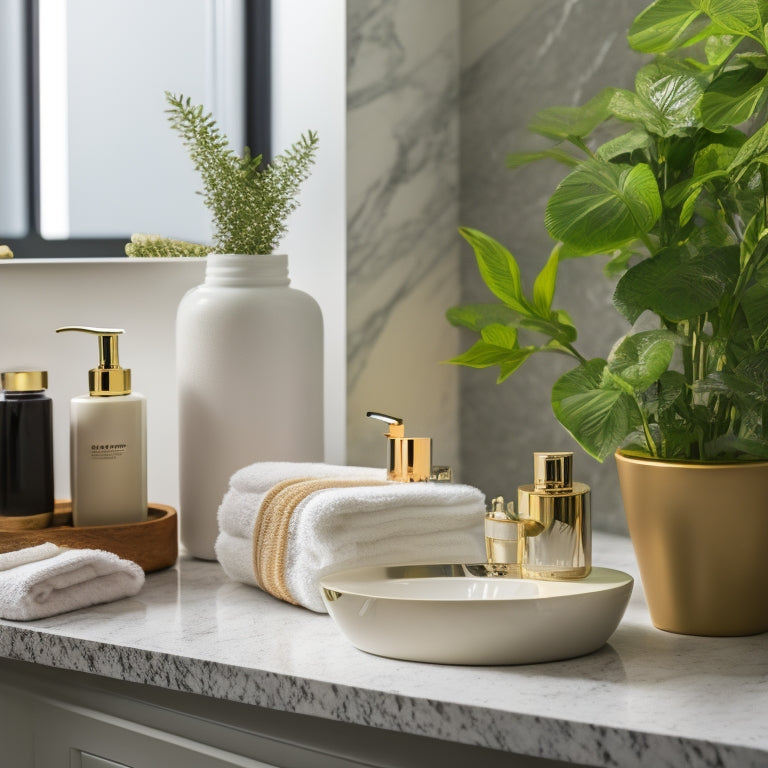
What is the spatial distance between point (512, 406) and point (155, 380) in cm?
47

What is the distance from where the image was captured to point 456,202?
148 cm

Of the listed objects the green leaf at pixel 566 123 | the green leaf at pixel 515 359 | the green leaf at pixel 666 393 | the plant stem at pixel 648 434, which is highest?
the green leaf at pixel 566 123

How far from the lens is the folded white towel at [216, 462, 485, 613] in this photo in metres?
0.96

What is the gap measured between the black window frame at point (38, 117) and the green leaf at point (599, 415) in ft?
2.29

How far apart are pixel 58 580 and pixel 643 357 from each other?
55cm

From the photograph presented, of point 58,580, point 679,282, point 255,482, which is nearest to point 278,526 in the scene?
point 255,482

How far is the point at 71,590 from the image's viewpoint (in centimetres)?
99

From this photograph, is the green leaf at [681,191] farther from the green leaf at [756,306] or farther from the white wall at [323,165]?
the white wall at [323,165]

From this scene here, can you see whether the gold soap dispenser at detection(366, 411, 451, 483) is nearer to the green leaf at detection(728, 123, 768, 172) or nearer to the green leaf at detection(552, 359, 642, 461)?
the green leaf at detection(552, 359, 642, 461)

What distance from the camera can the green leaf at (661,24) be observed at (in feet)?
3.01

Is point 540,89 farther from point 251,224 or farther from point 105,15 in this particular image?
point 105,15

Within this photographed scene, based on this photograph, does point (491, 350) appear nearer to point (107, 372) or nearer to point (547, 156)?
point (547, 156)

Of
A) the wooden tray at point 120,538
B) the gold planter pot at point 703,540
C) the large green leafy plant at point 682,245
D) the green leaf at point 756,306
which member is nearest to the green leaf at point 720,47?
the large green leafy plant at point 682,245

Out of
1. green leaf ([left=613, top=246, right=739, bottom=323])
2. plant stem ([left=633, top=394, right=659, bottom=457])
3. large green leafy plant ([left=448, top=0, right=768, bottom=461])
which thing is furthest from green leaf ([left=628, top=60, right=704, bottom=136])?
plant stem ([left=633, top=394, right=659, bottom=457])
